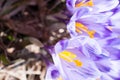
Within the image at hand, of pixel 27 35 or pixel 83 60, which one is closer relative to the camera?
pixel 83 60

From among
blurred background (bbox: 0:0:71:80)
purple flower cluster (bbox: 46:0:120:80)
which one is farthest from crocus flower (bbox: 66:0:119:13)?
blurred background (bbox: 0:0:71:80)

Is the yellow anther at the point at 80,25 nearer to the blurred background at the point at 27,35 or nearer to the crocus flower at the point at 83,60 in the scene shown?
the crocus flower at the point at 83,60

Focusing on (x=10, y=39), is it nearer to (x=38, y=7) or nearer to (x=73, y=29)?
(x=38, y=7)

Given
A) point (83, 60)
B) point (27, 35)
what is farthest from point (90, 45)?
→ point (27, 35)

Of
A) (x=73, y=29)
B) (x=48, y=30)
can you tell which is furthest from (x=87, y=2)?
(x=48, y=30)

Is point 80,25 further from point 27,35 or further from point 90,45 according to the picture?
point 27,35

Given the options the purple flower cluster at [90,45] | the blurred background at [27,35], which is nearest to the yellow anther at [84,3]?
the purple flower cluster at [90,45]
